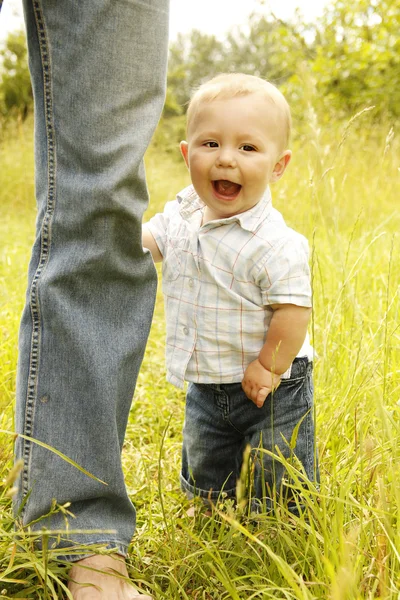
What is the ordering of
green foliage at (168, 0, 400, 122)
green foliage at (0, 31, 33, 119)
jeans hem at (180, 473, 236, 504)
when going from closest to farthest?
1. jeans hem at (180, 473, 236, 504)
2. green foliage at (168, 0, 400, 122)
3. green foliage at (0, 31, 33, 119)

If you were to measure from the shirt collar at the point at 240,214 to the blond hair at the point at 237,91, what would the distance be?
0.14 m

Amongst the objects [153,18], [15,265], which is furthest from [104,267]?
[15,265]

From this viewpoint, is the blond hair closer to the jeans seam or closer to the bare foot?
the jeans seam

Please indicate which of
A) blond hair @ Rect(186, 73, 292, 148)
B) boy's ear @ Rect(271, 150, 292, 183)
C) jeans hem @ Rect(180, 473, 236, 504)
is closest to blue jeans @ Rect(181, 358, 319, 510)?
jeans hem @ Rect(180, 473, 236, 504)

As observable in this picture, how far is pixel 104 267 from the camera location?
1.08 m

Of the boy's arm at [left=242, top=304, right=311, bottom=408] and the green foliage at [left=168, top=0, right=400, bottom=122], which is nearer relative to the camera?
the boy's arm at [left=242, top=304, right=311, bottom=408]

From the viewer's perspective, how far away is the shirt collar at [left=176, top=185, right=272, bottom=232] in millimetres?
1252

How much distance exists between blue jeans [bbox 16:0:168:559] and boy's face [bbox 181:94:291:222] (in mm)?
156

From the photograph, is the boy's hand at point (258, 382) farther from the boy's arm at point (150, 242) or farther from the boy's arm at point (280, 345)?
the boy's arm at point (150, 242)

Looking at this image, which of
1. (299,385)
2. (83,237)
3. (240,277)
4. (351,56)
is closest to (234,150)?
(240,277)

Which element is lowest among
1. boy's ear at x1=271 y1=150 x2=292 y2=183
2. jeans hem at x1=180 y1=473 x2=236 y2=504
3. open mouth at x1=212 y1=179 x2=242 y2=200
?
jeans hem at x1=180 y1=473 x2=236 y2=504

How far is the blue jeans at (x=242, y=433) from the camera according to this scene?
1.30 meters

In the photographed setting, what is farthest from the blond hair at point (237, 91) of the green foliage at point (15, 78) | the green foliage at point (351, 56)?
the green foliage at point (15, 78)

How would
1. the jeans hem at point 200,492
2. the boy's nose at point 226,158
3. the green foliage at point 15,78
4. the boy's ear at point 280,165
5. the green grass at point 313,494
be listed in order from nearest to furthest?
the green grass at point 313,494, the boy's nose at point 226,158, the boy's ear at point 280,165, the jeans hem at point 200,492, the green foliage at point 15,78
